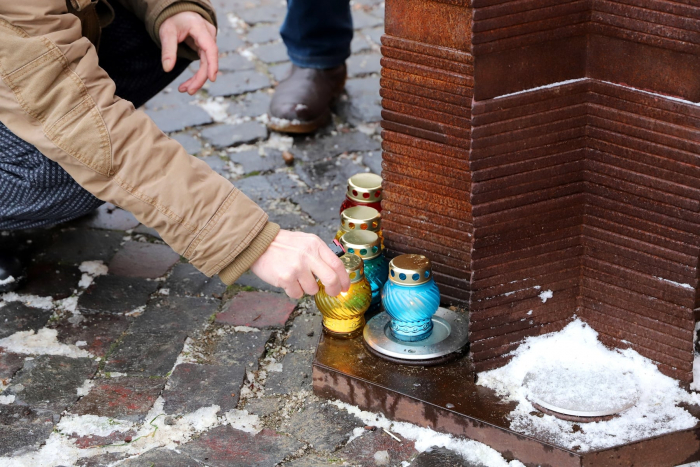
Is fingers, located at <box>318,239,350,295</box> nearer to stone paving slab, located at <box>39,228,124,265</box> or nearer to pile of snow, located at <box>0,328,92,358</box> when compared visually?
pile of snow, located at <box>0,328,92,358</box>

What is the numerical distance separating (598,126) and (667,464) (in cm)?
77

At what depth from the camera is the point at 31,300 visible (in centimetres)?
258

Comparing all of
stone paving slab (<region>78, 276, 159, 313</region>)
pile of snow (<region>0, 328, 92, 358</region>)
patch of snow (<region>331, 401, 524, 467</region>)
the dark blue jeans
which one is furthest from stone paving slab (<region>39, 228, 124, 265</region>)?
the dark blue jeans

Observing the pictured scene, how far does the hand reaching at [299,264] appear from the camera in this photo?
6.17ft

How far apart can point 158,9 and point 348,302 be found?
115cm

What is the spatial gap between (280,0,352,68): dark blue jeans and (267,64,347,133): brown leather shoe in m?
0.05

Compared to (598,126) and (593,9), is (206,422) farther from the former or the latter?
(593,9)

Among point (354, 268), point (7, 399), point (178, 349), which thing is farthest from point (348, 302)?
point (7, 399)

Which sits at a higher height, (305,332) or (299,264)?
(299,264)

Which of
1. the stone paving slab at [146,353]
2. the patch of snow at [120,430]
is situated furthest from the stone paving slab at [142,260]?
the patch of snow at [120,430]

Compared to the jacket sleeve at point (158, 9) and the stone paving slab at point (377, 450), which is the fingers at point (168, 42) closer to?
the jacket sleeve at point (158, 9)

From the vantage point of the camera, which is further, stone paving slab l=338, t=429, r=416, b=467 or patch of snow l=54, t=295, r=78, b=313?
patch of snow l=54, t=295, r=78, b=313

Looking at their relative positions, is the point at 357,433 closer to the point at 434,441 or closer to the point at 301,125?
the point at 434,441

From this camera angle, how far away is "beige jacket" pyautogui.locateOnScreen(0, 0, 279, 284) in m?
1.83
